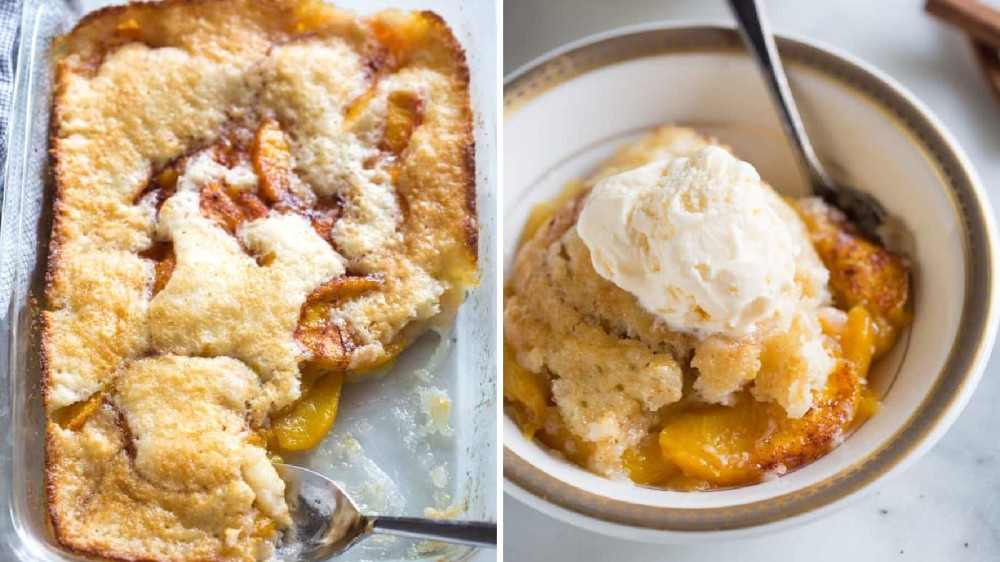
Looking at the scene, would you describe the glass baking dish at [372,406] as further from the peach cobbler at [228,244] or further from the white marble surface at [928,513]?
the white marble surface at [928,513]

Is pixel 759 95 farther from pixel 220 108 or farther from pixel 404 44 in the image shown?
pixel 220 108

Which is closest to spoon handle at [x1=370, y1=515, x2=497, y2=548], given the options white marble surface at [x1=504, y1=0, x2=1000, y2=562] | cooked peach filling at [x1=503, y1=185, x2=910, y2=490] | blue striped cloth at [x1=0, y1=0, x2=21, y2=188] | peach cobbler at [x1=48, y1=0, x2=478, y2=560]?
peach cobbler at [x1=48, y1=0, x2=478, y2=560]

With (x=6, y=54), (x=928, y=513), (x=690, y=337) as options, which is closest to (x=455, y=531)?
(x=690, y=337)

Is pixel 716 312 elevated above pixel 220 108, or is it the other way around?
pixel 220 108

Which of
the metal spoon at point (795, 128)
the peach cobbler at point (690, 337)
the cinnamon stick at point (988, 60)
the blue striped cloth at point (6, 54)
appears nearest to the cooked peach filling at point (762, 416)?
the peach cobbler at point (690, 337)

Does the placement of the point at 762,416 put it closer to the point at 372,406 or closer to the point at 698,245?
the point at 698,245

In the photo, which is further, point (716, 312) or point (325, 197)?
point (325, 197)

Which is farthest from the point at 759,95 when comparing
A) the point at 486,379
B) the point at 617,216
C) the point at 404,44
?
the point at 486,379
